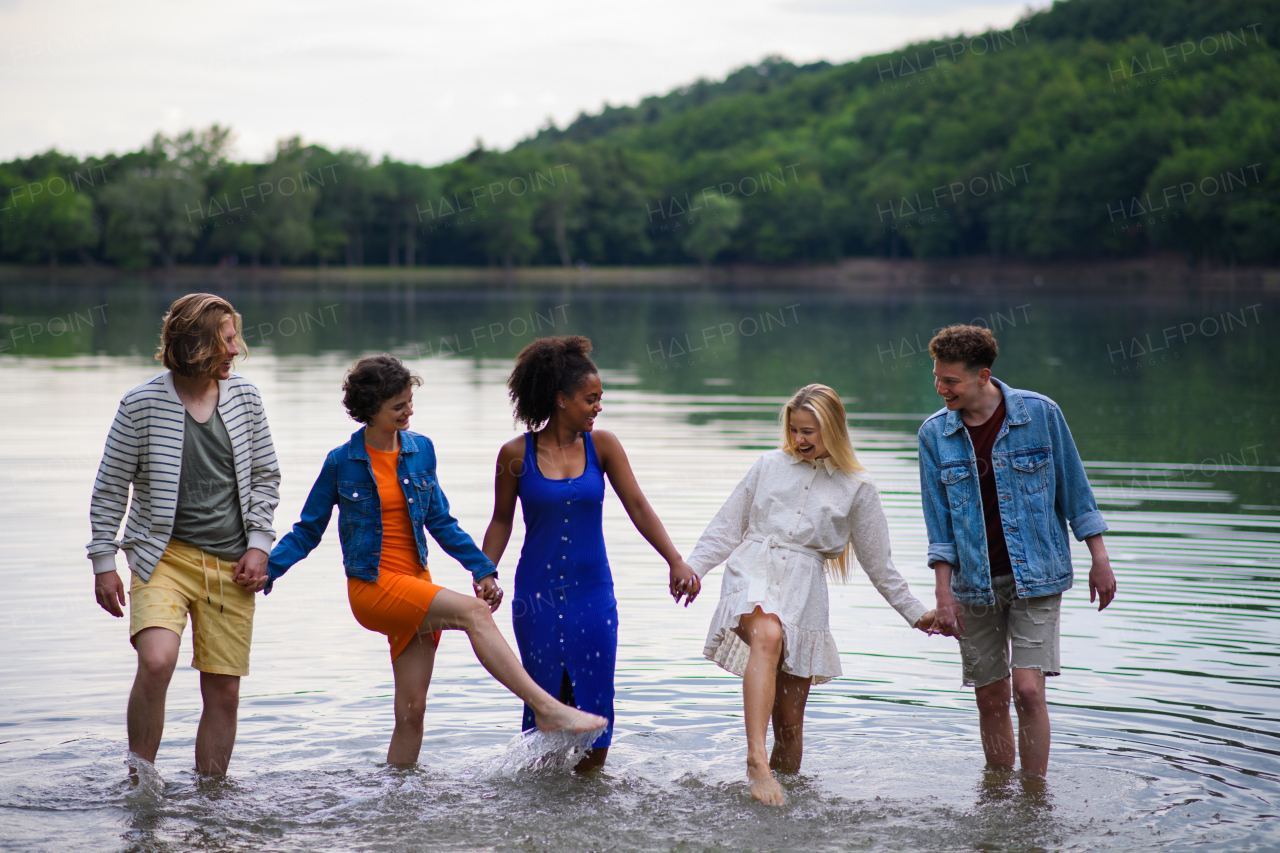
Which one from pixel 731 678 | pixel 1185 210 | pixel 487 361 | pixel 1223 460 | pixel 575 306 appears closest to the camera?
pixel 731 678

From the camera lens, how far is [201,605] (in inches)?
181

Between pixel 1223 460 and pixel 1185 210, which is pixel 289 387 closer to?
pixel 1223 460

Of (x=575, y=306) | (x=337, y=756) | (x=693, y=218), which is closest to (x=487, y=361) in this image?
(x=337, y=756)

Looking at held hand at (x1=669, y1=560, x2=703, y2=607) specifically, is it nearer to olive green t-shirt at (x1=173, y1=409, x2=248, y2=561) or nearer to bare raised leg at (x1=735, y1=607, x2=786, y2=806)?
bare raised leg at (x1=735, y1=607, x2=786, y2=806)

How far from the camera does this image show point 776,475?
16.2 feet

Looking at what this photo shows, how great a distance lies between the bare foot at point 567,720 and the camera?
4.71 meters

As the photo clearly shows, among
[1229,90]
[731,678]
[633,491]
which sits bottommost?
[731,678]

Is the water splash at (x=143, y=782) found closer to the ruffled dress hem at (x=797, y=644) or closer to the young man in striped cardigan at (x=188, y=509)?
the young man in striped cardigan at (x=188, y=509)

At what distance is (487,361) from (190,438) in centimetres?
2155

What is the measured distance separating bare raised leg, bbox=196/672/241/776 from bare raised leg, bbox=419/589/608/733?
81 cm

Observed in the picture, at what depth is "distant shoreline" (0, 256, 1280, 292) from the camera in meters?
83.0

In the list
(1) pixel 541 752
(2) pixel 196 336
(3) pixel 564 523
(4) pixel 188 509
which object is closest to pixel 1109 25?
(3) pixel 564 523

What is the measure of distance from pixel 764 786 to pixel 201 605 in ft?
7.22

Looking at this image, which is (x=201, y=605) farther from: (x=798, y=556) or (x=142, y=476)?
(x=798, y=556)
